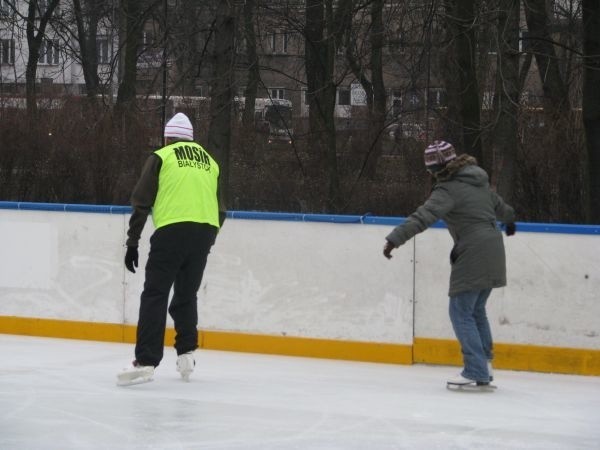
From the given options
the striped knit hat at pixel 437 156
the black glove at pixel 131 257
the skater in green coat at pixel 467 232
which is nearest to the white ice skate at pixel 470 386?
the skater in green coat at pixel 467 232

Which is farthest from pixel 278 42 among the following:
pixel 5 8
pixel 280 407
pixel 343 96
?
pixel 280 407

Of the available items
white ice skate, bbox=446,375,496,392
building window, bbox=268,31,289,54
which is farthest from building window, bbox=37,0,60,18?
white ice skate, bbox=446,375,496,392

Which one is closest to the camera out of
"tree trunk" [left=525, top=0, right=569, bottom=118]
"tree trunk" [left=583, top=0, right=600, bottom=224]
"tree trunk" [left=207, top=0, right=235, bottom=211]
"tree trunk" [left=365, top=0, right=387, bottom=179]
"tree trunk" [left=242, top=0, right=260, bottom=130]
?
"tree trunk" [left=583, top=0, right=600, bottom=224]

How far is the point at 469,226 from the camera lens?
6.61 meters

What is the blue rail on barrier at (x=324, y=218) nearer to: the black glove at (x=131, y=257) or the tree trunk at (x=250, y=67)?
the black glove at (x=131, y=257)

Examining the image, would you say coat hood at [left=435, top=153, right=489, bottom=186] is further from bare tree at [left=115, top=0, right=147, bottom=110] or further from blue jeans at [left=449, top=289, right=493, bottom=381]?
bare tree at [left=115, top=0, right=147, bottom=110]

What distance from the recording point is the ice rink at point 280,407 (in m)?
5.54

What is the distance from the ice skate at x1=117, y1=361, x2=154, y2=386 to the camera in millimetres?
6770

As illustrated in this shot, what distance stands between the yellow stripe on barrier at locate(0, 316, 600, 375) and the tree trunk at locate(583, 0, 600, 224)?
176 inches

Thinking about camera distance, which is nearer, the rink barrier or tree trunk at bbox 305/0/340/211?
the rink barrier

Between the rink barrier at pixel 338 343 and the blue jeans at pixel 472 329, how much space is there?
1.00 m

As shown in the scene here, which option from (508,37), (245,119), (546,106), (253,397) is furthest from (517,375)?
(245,119)

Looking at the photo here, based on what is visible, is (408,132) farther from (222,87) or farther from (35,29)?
(35,29)

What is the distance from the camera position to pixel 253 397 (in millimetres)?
6652
